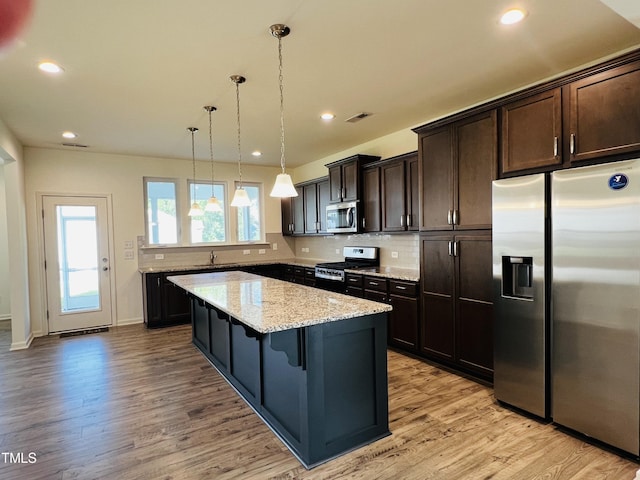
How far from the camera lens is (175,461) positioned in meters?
2.19

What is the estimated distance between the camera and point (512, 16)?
2.16 metres

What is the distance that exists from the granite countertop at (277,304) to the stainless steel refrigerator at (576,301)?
1157mm

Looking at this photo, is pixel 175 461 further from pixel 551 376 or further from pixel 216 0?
pixel 216 0

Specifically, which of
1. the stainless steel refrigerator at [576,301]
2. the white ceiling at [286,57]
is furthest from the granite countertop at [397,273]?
the white ceiling at [286,57]

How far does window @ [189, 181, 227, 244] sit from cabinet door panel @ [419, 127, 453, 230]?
149 inches

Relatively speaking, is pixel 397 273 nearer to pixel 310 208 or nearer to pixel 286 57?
pixel 310 208

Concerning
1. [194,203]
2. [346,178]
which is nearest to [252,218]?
[346,178]

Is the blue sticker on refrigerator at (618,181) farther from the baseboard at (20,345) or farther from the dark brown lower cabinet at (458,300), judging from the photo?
the baseboard at (20,345)

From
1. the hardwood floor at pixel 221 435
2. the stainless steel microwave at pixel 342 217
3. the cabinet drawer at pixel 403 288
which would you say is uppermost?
the stainless steel microwave at pixel 342 217

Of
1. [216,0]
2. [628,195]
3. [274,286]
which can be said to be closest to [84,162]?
[274,286]

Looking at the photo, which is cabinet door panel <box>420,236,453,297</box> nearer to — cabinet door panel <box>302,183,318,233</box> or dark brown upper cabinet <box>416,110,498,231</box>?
dark brown upper cabinet <box>416,110,498,231</box>

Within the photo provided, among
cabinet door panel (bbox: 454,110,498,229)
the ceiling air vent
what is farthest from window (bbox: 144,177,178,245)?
cabinet door panel (bbox: 454,110,498,229)

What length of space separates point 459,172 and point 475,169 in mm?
159

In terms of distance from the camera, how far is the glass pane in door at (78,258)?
17.3 feet
